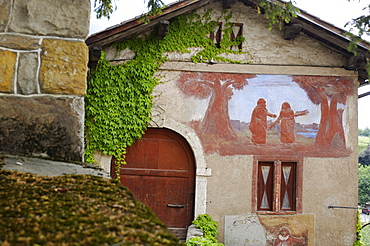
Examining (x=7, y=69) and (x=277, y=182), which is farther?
(x=277, y=182)

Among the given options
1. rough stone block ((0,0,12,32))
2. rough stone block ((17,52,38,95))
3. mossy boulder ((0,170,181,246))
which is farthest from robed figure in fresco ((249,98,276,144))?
mossy boulder ((0,170,181,246))

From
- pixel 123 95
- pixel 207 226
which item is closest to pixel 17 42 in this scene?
pixel 123 95

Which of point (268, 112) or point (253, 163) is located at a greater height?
point (268, 112)

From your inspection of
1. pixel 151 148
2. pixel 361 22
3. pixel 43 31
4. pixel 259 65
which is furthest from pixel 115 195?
pixel 259 65

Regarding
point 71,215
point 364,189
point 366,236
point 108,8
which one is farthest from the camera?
point 364,189

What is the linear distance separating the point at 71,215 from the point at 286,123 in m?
6.82

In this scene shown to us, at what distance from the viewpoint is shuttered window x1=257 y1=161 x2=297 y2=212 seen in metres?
7.70

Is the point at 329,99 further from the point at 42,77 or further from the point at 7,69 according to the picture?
the point at 7,69

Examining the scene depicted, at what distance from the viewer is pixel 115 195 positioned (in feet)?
5.69

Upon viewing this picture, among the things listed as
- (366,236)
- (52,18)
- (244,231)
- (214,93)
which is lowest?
(366,236)

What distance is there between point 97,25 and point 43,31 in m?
74.0

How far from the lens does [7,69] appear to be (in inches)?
94.5

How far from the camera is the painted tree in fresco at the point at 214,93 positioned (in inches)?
300

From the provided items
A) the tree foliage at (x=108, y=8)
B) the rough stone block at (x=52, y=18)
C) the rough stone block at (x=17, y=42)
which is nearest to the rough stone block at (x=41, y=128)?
the rough stone block at (x=17, y=42)
